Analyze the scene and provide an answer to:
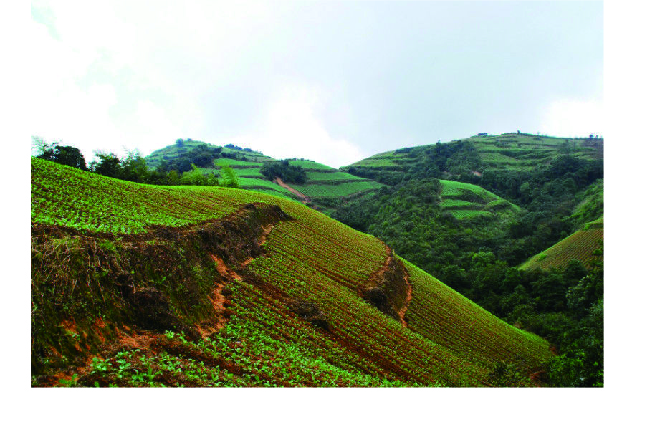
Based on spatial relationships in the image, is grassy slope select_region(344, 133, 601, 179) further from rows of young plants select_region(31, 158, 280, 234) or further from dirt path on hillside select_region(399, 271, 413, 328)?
rows of young plants select_region(31, 158, 280, 234)

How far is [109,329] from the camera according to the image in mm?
6031

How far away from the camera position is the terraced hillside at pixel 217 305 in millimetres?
5723

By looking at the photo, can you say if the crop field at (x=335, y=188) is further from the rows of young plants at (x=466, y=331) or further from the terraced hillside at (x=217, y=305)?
the terraced hillside at (x=217, y=305)

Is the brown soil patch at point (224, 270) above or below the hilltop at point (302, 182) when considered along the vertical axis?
below

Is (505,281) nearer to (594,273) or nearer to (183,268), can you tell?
(594,273)

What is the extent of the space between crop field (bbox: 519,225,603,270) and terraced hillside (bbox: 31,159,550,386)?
16.6 m

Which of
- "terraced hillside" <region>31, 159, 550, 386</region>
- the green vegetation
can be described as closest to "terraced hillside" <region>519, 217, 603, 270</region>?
"terraced hillside" <region>31, 159, 550, 386</region>

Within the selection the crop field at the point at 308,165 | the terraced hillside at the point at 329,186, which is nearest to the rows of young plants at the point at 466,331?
the terraced hillside at the point at 329,186

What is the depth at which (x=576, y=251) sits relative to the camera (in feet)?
111

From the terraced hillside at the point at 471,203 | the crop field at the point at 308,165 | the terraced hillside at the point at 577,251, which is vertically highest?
the crop field at the point at 308,165

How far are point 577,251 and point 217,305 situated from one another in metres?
36.1

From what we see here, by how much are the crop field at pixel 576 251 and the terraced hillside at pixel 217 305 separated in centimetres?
1660

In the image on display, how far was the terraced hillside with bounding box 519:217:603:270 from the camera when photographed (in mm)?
31922

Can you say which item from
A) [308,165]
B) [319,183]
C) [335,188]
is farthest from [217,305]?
[308,165]
